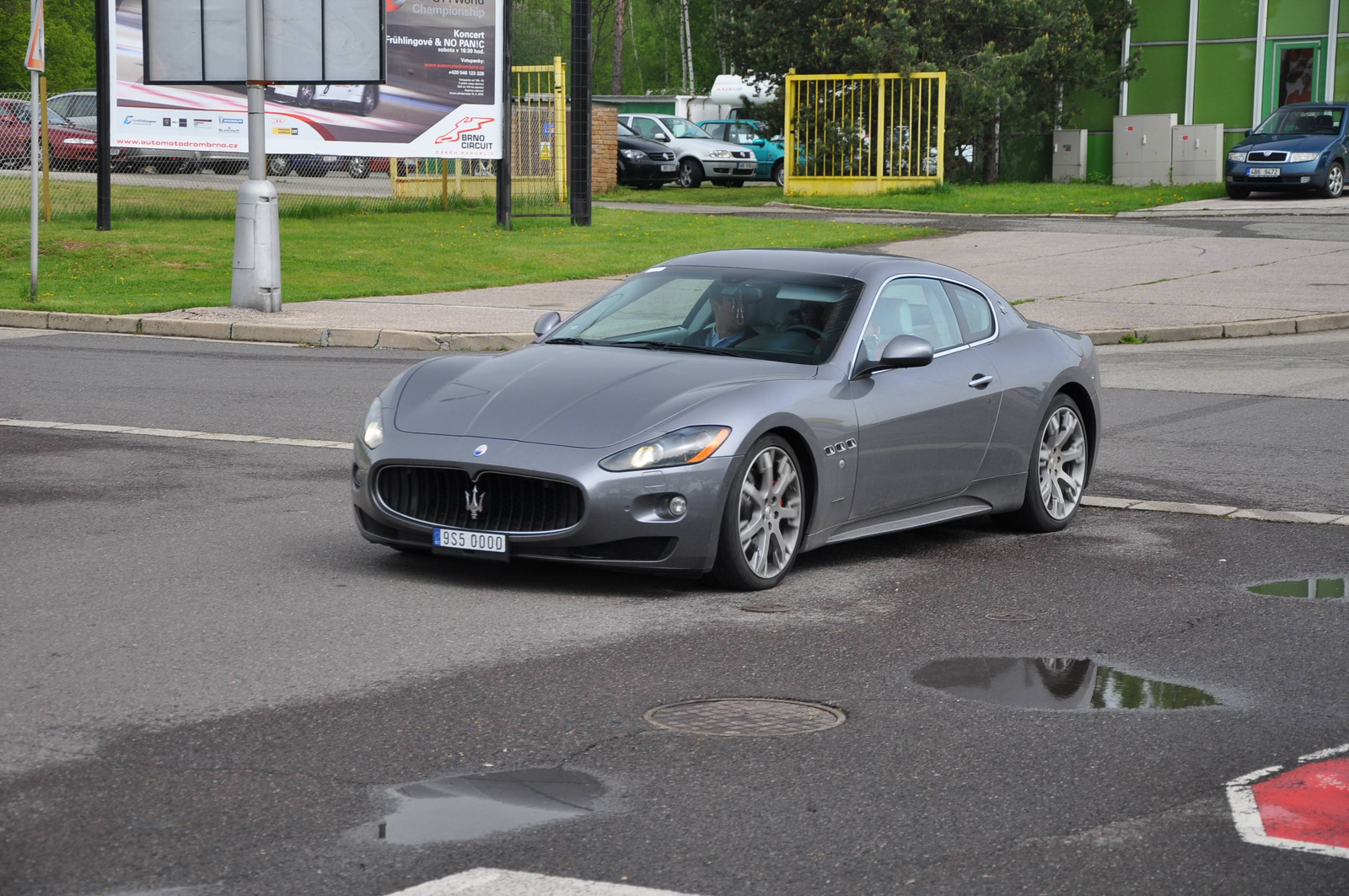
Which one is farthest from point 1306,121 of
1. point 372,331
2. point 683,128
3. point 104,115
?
point 372,331

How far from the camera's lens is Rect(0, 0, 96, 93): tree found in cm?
6444

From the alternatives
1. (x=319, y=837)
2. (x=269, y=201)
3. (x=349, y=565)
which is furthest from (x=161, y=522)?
(x=269, y=201)

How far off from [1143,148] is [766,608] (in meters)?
38.5

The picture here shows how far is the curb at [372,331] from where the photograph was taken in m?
16.6

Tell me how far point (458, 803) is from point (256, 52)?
596 inches

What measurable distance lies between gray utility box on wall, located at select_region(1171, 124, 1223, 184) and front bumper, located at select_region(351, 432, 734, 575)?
124 ft

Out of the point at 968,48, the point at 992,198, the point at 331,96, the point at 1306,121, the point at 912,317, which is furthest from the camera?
the point at 968,48

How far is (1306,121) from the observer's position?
37.0 meters

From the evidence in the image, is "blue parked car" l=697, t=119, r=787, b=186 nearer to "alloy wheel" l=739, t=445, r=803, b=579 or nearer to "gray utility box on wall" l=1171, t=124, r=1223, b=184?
"gray utility box on wall" l=1171, t=124, r=1223, b=184

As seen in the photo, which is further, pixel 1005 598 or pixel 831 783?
pixel 1005 598

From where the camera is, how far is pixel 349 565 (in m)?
7.40

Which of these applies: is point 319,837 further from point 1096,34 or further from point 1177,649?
point 1096,34

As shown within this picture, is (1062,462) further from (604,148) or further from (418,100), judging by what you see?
(604,148)

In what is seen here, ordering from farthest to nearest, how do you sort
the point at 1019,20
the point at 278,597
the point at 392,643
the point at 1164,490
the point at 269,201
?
1. the point at 1019,20
2. the point at 269,201
3. the point at 1164,490
4. the point at 278,597
5. the point at 392,643
